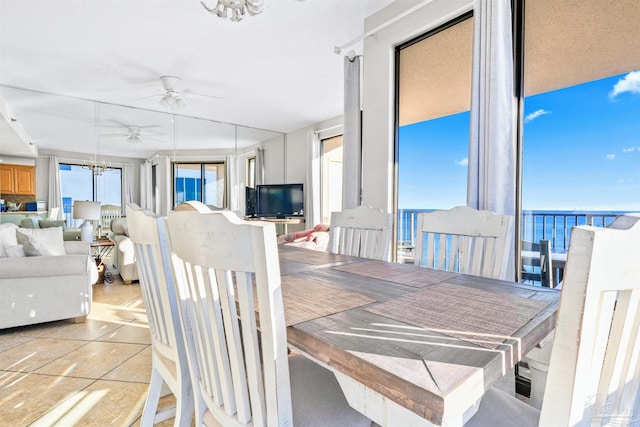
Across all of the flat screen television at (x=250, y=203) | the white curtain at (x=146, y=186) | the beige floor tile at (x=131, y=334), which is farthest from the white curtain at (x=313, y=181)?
the beige floor tile at (x=131, y=334)

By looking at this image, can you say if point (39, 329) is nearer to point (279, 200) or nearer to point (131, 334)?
point (131, 334)

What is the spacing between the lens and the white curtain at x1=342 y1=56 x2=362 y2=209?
3201 mm

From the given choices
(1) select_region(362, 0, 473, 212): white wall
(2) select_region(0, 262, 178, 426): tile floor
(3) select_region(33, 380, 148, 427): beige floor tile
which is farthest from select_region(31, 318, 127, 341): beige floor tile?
(1) select_region(362, 0, 473, 212): white wall

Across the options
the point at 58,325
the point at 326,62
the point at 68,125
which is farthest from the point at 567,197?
the point at 68,125

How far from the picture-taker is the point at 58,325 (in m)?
2.94

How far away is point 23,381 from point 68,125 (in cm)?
459

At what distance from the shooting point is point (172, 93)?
14.1 ft

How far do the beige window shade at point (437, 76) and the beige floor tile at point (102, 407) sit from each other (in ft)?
8.96

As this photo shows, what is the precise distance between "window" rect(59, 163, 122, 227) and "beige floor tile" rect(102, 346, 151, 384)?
3.83 m

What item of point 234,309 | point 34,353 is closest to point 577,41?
point 234,309

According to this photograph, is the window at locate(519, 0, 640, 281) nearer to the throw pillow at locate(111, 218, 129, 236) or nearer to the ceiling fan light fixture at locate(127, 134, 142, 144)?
the throw pillow at locate(111, 218, 129, 236)

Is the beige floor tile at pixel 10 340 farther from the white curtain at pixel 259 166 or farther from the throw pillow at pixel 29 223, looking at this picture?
the white curtain at pixel 259 166

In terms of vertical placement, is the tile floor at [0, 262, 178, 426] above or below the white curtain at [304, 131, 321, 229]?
below

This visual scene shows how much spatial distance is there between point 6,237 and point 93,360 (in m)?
1.71
